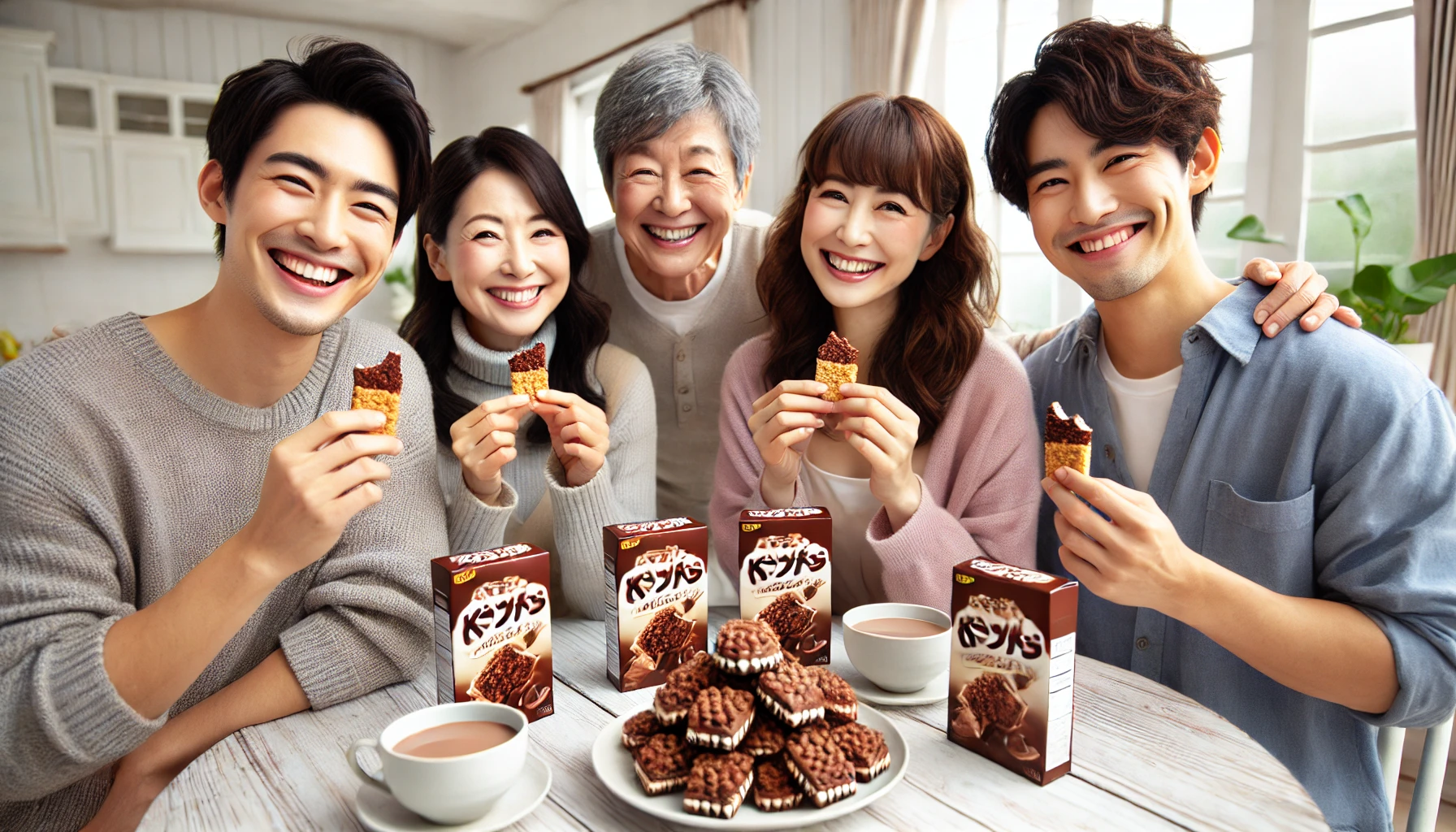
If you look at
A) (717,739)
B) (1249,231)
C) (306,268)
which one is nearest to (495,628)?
(717,739)

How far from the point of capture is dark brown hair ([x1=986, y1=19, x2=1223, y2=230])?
5.78ft

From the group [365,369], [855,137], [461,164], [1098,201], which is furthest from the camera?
[461,164]

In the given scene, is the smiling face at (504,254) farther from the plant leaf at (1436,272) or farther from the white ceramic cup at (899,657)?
the plant leaf at (1436,272)

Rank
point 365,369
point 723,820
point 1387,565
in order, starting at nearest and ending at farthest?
point 723,820 < point 365,369 < point 1387,565

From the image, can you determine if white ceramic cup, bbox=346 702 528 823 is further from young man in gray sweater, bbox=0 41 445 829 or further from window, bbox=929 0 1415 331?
window, bbox=929 0 1415 331

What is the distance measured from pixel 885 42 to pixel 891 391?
14.2 feet

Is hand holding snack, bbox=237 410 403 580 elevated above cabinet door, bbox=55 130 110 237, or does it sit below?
below

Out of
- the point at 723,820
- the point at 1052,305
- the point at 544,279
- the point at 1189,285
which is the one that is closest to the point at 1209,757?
the point at 723,820

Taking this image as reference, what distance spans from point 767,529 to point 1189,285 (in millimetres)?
1118

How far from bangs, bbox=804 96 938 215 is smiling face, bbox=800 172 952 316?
0.08 feet

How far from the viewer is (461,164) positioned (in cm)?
218

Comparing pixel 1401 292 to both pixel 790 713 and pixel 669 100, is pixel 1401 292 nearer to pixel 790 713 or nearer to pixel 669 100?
pixel 669 100

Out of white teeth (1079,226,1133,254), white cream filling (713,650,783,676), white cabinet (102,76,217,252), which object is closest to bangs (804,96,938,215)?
white teeth (1079,226,1133,254)

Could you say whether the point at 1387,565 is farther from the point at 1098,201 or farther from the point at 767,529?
the point at 767,529
